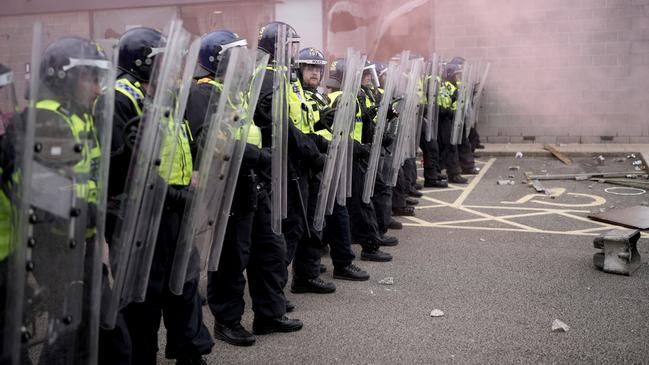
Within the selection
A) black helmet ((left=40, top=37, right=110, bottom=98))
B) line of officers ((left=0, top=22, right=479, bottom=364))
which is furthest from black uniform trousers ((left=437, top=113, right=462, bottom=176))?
black helmet ((left=40, top=37, right=110, bottom=98))

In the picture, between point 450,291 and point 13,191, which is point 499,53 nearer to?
point 450,291

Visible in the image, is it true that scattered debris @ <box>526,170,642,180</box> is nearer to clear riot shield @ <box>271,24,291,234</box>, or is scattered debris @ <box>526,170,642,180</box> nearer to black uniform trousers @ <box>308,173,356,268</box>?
black uniform trousers @ <box>308,173,356,268</box>

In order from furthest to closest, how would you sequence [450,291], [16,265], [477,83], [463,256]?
[477,83] < [463,256] < [450,291] < [16,265]

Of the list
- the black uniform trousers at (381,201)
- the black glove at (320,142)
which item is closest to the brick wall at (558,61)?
the black uniform trousers at (381,201)

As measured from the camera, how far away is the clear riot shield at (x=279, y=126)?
13.7 ft

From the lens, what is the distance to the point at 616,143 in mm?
13617

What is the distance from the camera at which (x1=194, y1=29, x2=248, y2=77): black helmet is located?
13.9 feet

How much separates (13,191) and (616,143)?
42.3ft

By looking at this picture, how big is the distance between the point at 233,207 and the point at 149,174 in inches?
47.3

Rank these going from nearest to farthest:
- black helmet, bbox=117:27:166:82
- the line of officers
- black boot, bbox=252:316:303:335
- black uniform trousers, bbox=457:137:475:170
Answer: the line of officers, black helmet, bbox=117:27:166:82, black boot, bbox=252:316:303:335, black uniform trousers, bbox=457:137:475:170

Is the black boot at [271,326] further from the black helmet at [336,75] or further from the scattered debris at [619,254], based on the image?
the black helmet at [336,75]

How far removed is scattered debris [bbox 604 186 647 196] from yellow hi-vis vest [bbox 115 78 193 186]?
7200 millimetres

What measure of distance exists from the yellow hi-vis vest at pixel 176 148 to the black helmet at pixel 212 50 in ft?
2.65

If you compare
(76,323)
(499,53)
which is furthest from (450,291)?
(499,53)
